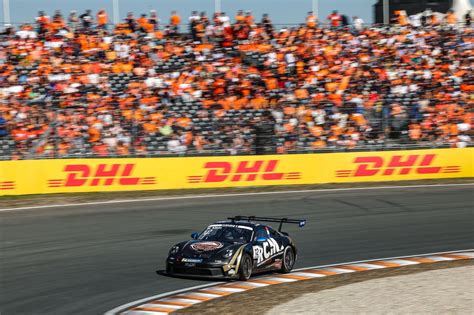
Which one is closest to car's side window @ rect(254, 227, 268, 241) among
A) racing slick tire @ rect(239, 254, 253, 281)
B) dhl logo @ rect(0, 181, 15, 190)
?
racing slick tire @ rect(239, 254, 253, 281)

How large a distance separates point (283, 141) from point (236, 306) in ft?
51.7

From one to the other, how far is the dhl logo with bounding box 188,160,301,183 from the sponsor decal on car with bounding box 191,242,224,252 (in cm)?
1270

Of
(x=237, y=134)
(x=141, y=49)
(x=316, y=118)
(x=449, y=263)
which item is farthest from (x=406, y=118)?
(x=449, y=263)

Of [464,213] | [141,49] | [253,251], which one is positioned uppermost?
[141,49]

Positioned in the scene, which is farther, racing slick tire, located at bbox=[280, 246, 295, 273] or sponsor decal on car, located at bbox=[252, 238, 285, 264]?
racing slick tire, located at bbox=[280, 246, 295, 273]

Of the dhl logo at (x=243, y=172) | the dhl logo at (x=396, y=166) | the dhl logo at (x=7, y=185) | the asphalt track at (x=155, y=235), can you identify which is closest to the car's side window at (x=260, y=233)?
the asphalt track at (x=155, y=235)

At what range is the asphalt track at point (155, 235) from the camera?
12.1m

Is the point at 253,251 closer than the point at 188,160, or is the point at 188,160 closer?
the point at 253,251

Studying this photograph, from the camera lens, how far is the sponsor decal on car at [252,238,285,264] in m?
12.9

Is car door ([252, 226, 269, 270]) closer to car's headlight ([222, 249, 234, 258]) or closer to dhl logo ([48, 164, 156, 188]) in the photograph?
car's headlight ([222, 249, 234, 258])

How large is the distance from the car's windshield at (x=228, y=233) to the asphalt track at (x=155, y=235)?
864mm

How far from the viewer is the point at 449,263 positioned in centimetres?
1446

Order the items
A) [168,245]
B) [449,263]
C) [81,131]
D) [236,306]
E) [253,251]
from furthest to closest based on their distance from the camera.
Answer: [81,131] → [168,245] → [449,263] → [253,251] → [236,306]

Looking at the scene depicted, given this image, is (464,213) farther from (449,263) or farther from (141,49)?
(141,49)
